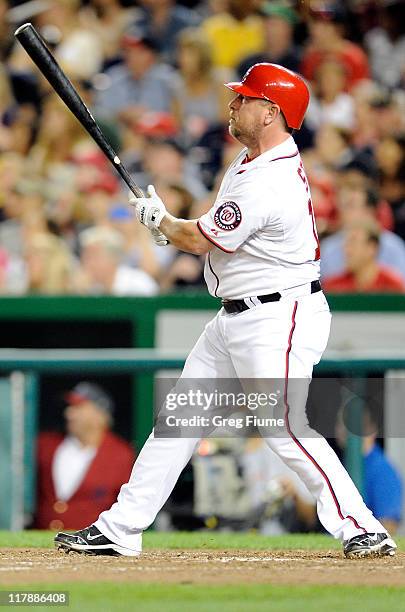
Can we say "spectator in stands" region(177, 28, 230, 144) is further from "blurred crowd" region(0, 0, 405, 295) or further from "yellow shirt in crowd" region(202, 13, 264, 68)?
"yellow shirt in crowd" region(202, 13, 264, 68)

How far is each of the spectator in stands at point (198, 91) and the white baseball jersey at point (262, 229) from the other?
5.50 m

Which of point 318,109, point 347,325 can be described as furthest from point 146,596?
point 318,109

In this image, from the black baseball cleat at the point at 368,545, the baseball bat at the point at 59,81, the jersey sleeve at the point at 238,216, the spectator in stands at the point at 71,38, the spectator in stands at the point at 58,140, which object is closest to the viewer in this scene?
the jersey sleeve at the point at 238,216

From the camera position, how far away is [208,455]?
748cm

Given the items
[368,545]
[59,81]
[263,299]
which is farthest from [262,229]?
[368,545]

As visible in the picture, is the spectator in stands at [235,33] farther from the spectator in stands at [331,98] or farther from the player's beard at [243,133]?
the player's beard at [243,133]

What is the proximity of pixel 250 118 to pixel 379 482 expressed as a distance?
2.72m

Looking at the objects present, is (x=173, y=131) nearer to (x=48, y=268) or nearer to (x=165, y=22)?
(x=165, y=22)

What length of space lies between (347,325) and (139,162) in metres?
2.81

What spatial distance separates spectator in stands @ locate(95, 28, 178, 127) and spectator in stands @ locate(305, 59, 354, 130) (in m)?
1.20

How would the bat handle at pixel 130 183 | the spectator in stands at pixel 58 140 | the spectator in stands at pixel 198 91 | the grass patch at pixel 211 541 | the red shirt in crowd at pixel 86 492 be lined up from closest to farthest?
1. the bat handle at pixel 130 183
2. the grass patch at pixel 211 541
3. the red shirt in crowd at pixel 86 492
4. the spectator in stands at pixel 58 140
5. the spectator in stands at pixel 198 91

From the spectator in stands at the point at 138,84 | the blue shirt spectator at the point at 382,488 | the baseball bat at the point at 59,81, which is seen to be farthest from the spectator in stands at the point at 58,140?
the baseball bat at the point at 59,81

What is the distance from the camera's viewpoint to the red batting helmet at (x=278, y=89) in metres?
5.16

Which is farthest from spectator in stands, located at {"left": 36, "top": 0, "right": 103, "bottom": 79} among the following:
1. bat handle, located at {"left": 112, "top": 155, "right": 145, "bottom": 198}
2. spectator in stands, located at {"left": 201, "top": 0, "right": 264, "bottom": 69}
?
bat handle, located at {"left": 112, "top": 155, "right": 145, "bottom": 198}
